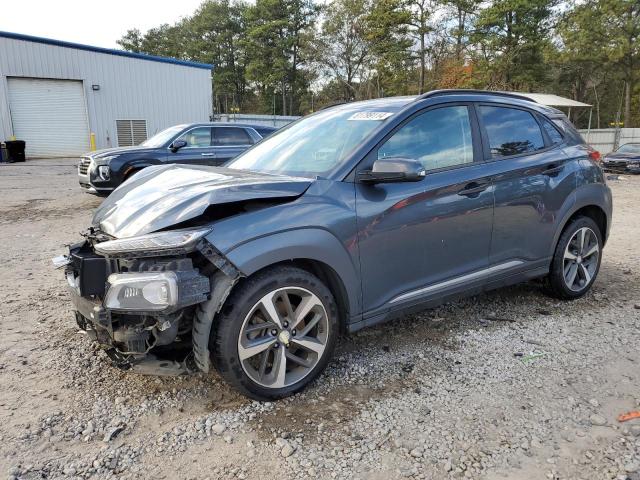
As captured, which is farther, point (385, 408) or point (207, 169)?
point (207, 169)

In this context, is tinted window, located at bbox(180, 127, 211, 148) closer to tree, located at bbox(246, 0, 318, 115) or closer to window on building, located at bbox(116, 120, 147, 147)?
window on building, located at bbox(116, 120, 147, 147)

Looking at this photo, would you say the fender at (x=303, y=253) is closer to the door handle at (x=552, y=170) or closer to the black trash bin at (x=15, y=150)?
the door handle at (x=552, y=170)

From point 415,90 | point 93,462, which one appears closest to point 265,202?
point 93,462

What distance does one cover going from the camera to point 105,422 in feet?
8.55

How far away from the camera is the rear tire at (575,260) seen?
13.8 feet

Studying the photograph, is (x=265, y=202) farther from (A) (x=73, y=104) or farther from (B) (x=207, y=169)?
(A) (x=73, y=104)

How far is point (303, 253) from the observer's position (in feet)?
8.84

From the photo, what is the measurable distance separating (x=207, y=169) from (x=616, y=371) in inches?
120

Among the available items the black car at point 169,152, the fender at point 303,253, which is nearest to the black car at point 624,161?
the black car at point 169,152

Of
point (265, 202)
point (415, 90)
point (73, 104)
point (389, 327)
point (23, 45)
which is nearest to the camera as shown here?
point (265, 202)

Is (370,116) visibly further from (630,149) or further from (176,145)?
(630,149)

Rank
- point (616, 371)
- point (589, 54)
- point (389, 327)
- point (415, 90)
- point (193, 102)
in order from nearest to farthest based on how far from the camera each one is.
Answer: point (616, 371), point (389, 327), point (193, 102), point (589, 54), point (415, 90)

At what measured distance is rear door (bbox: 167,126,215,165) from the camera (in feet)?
31.1

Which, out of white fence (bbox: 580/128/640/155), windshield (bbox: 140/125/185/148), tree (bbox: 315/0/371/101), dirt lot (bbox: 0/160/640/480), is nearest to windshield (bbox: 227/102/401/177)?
dirt lot (bbox: 0/160/640/480)
